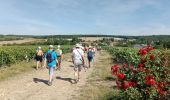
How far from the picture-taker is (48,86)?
15008 millimetres

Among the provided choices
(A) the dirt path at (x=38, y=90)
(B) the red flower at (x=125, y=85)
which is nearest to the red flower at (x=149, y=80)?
(B) the red flower at (x=125, y=85)

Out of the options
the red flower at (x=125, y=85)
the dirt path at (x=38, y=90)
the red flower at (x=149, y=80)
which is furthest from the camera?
the dirt path at (x=38, y=90)

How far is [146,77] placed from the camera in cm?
917

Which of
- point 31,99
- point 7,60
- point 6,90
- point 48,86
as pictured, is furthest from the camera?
point 7,60

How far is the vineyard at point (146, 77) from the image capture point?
9047 millimetres

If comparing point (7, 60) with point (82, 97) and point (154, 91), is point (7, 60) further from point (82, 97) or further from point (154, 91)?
point (154, 91)

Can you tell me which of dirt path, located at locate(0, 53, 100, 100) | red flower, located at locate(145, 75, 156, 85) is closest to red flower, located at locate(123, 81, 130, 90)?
red flower, located at locate(145, 75, 156, 85)

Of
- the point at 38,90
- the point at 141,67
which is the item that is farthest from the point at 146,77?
the point at 38,90

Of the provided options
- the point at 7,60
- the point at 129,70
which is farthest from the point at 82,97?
the point at 7,60

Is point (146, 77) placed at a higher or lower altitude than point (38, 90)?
higher

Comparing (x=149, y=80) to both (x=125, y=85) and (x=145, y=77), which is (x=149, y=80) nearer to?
(x=145, y=77)

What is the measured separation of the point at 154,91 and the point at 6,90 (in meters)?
6.78

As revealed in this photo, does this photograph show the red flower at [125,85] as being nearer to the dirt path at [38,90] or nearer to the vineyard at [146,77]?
the vineyard at [146,77]

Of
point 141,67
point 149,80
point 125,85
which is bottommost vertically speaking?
point 125,85
